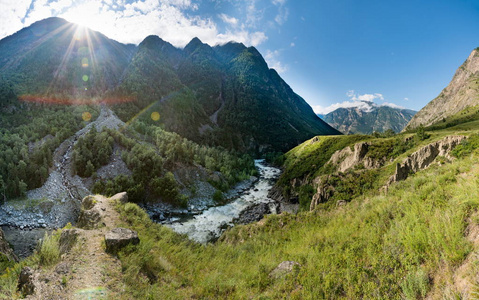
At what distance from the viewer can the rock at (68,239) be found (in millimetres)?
9286

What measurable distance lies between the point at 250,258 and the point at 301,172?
4252cm

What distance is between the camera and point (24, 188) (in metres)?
29.6

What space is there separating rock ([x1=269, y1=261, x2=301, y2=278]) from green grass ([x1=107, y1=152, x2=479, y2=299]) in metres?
0.30

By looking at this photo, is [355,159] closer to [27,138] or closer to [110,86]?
[27,138]

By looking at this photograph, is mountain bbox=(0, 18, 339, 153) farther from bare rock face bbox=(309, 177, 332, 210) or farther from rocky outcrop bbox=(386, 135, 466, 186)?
rocky outcrop bbox=(386, 135, 466, 186)

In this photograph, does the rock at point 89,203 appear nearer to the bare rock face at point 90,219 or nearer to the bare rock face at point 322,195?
the bare rock face at point 90,219

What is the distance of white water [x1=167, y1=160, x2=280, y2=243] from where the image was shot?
99.8ft

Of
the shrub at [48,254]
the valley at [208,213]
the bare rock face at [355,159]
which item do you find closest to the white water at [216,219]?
the valley at [208,213]

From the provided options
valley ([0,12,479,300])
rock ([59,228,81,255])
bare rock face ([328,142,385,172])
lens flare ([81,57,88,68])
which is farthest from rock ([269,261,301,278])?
lens flare ([81,57,88,68])

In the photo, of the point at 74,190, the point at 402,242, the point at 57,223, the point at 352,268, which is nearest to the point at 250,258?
the point at 352,268

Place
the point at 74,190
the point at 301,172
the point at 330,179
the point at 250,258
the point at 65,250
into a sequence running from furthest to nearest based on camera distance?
1. the point at 301,172
2. the point at 74,190
3. the point at 330,179
4. the point at 250,258
5. the point at 65,250

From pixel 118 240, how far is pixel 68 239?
9.81ft

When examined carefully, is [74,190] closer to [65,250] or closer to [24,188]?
[24,188]

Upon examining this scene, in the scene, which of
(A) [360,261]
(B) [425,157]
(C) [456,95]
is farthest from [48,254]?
(C) [456,95]
